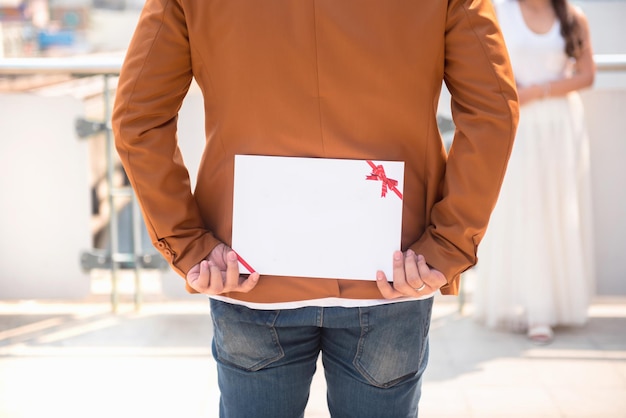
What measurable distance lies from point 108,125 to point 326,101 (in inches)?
110

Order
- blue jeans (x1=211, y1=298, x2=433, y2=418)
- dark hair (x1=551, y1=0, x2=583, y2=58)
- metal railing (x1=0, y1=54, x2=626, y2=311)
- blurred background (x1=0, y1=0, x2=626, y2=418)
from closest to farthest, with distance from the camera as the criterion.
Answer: blue jeans (x1=211, y1=298, x2=433, y2=418) < blurred background (x1=0, y1=0, x2=626, y2=418) < dark hair (x1=551, y1=0, x2=583, y2=58) < metal railing (x1=0, y1=54, x2=626, y2=311)

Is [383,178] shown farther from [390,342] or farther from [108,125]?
[108,125]

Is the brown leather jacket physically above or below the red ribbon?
above

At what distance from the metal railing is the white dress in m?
0.29

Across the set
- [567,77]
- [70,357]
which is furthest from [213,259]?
[567,77]

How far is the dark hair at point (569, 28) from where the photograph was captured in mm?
3596

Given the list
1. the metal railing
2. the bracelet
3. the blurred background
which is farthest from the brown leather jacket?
the metal railing

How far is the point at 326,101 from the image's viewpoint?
1.30 metres

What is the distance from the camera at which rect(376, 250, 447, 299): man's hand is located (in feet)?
4.41

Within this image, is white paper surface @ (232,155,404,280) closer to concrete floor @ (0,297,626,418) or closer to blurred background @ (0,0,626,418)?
concrete floor @ (0,297,626,418)

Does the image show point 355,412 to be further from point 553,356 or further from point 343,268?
point 553,356

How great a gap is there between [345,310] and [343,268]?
7 centimetres

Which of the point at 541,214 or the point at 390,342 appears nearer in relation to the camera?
the point at 390,342

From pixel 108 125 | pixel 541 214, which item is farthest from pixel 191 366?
pixel 541 214
